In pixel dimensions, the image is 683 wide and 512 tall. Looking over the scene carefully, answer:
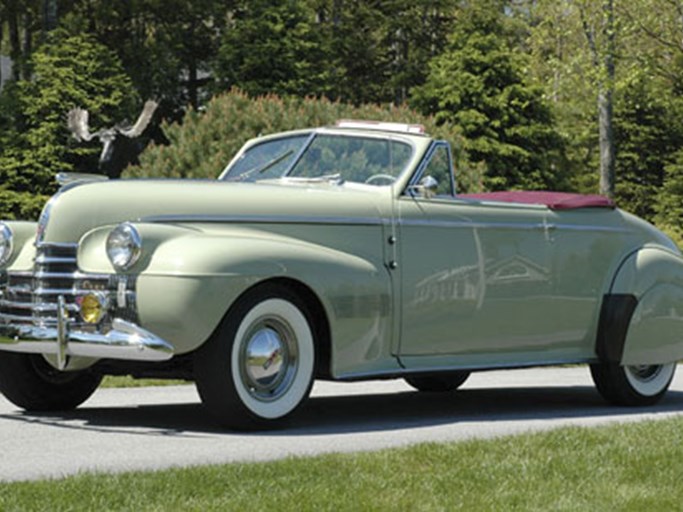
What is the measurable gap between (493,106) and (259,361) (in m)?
29.8

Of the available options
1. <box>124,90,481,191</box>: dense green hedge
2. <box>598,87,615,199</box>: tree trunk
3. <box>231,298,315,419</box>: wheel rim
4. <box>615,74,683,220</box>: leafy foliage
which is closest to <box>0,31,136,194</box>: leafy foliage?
<box>124,90,481,191</box>: dense green hedge

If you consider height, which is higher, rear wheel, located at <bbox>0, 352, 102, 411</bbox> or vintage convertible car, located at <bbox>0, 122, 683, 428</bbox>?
vintage convertible car, located at <bbox>0, 122, 683, 428</bbox>

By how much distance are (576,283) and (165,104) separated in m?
34.9

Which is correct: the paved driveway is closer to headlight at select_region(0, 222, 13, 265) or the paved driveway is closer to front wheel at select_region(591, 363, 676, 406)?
front wheel at select_region(591, 363, 676, 406)

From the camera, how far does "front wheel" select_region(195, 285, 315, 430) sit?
25.6 feet

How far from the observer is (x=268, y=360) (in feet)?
26.3

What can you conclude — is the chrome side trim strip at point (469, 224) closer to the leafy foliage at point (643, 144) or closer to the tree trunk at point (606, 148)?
the tree trunk at point (606, 148)

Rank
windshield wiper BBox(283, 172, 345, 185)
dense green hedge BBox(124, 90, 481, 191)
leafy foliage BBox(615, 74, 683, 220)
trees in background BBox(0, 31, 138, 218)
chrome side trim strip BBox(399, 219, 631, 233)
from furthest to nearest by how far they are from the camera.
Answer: leafy foliage BBox(615, 74, 683, 220) → trees in background BBox(0, 31, 138, 218) → dense green hedge BBox(124, 90, 481, 191) → windshield wiper BBox(283, 172, 345, 185) → chrome side trim strip BBox(399, 219, 631, 233)

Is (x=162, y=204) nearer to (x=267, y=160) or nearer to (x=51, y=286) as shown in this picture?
(x=51, y=286)

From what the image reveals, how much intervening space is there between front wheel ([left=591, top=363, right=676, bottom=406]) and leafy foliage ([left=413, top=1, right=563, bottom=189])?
25.8 metres

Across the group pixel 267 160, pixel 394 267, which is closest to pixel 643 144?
pixel 267 160

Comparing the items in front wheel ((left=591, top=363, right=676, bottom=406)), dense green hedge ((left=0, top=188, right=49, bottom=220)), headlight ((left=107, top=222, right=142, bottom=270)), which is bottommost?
dense green hedge ((left=0, top=188, right=49, bottom=220))

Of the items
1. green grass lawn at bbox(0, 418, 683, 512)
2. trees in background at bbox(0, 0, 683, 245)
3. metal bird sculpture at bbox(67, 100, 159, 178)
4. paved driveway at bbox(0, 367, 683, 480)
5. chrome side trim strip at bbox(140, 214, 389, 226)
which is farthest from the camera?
trees in background at bbox(0, 0, 683, 245)

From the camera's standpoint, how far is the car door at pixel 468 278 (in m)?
8.97
